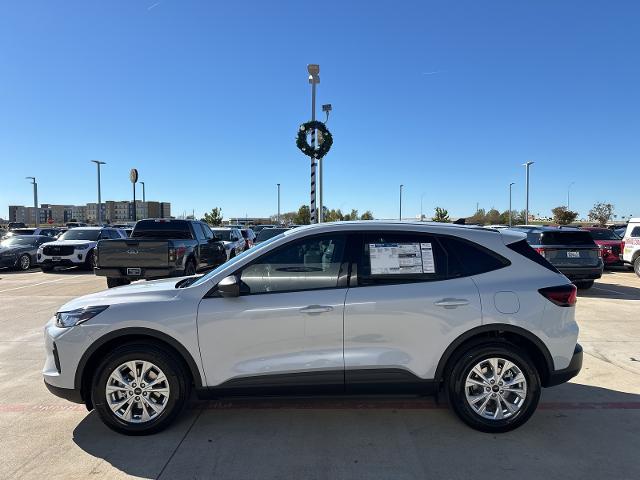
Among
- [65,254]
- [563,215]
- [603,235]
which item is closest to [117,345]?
[65,254]

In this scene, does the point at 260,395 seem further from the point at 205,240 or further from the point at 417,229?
the point at 205,240

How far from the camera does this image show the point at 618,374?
525cm

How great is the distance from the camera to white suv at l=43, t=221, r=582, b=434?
146 inches

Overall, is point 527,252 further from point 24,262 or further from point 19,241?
point 19,241

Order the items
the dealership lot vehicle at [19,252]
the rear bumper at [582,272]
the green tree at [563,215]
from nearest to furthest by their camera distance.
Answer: the rear bumper at [582,272] → the dealership lot vehicle at [19,252] → the green tree at [563,215]

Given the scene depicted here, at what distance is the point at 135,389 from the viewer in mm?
3754

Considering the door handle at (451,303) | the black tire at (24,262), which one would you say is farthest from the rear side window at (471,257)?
the black tire at (24,262)

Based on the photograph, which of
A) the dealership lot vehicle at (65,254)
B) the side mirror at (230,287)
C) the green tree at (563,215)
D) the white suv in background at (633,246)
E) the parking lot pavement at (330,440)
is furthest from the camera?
the green tree at (563,215)

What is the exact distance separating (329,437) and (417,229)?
1.88 meters

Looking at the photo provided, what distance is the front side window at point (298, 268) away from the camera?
150 inches

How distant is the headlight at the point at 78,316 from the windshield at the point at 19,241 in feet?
59.0

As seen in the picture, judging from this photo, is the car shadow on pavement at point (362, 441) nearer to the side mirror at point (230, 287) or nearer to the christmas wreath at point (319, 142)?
the side mirror at point (230, 287)

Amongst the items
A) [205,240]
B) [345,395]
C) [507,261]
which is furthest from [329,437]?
[205,240]

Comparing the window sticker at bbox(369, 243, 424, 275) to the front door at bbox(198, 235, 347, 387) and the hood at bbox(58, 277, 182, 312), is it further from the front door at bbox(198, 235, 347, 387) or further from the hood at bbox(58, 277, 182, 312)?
the hood at bbox(58, 277, 182, 312)
